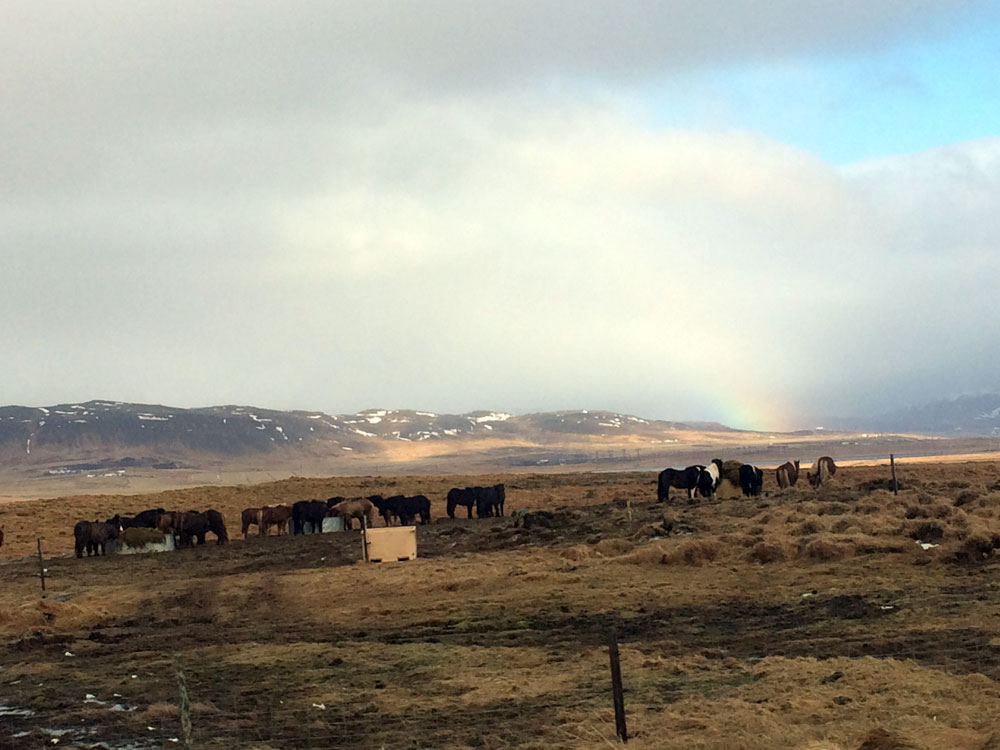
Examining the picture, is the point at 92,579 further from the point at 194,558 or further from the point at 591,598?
the point at 591,598

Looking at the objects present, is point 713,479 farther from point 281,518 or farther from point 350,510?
point 281,518

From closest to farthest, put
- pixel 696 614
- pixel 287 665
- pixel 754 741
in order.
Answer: pixel 754 741 → pixel 287 665 → pixel 696 614

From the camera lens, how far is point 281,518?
130 feet

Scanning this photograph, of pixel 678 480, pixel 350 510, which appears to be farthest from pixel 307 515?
pixel 678 480

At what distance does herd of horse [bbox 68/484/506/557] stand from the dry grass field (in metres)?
4.40

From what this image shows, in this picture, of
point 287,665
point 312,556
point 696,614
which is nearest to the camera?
point 287,665

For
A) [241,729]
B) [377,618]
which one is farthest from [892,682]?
[377,618]

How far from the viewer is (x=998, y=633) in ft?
42.0

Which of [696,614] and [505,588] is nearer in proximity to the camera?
[696,614]

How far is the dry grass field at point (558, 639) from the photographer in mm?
10125

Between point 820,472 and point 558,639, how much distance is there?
1161 inches

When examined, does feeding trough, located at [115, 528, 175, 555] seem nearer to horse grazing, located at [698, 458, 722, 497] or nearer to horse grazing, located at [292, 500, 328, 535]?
horse grazing, located at [292, 500, 328, 535]

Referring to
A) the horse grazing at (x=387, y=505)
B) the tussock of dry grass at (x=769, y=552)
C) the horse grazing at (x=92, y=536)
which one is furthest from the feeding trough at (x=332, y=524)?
the tussock of dry grass at (x=769, y=552)

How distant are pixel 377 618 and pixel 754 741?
11075mm
